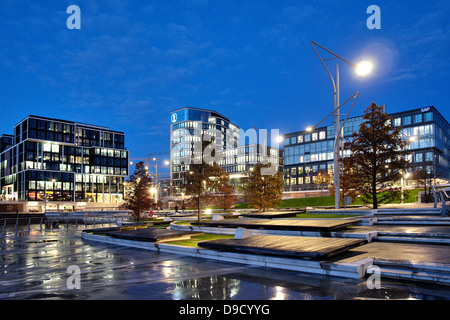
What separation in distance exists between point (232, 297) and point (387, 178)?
69.8ft

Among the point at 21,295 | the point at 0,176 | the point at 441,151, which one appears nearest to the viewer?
the point at 21,295

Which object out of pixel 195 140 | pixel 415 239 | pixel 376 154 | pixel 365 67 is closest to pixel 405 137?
pixel 376 154

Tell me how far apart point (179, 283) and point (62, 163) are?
367 ft

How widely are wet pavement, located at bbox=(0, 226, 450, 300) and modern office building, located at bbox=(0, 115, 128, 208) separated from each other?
98.2 metres

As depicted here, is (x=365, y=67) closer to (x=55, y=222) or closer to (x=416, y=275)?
(x=416, y=275)

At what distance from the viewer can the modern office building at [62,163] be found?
325 feet

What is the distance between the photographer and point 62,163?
106125 millimetres

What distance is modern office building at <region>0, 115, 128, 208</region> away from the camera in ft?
325

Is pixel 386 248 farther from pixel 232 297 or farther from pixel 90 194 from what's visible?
pixel 90 194

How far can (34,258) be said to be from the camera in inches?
489

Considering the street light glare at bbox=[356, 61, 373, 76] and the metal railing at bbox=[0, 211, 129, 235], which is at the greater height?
the street light glare at bbox=[356, 61, 373, 76]

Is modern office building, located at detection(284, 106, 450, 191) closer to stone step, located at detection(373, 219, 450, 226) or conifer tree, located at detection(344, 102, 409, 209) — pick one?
conifer tree, located at detection(344, 102, 409, 209)

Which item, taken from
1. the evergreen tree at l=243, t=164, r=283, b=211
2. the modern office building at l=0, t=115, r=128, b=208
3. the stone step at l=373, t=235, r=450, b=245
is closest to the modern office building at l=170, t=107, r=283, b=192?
the modern office building at l=0, t=115, r=128, b=208
